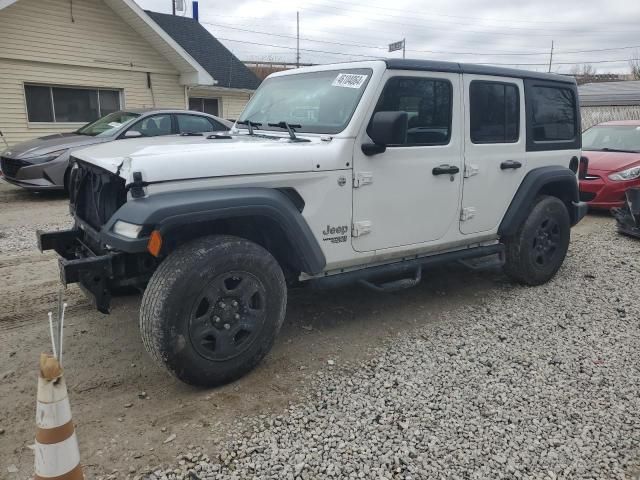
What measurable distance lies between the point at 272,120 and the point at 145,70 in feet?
41.9

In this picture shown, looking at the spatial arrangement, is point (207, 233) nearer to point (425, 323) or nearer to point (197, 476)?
point (197, 476)

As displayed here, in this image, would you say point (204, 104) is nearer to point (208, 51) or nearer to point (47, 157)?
point (208, 51)

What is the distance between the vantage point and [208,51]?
18844 millimetres

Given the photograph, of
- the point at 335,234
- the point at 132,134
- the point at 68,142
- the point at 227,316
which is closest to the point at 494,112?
the point at 335,234

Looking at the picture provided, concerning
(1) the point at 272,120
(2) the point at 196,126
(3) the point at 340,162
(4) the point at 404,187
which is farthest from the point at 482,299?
(2) the point at 196,126

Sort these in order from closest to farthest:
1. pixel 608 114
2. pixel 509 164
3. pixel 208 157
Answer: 1. pixel 208 157
2. pixel 509 164
3. pixel 608 114

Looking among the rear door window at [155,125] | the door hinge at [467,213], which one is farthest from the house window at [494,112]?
the rear door window at [155,125]

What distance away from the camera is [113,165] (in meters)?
3.00

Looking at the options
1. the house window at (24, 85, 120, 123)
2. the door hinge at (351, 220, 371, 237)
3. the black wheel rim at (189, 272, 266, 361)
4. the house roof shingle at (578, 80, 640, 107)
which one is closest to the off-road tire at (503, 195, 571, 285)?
the door hinge at (351, 220, 371, 237)

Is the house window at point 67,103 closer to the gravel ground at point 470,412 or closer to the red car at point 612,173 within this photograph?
the red car at point 612,173

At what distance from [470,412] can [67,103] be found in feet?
47.0

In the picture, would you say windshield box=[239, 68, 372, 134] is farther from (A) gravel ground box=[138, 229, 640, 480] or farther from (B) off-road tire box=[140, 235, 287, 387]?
(A) gravel ground box=[138, 229, 640, 480]

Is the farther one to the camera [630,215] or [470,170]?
[630,215]

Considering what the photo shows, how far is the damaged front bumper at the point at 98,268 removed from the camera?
9.64 feet
